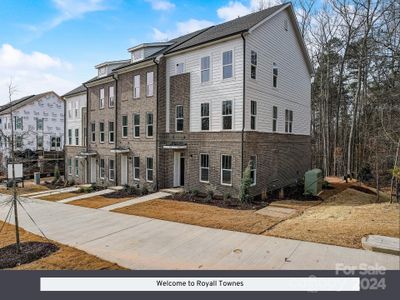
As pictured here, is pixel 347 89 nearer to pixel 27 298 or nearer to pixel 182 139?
pixel 182 139

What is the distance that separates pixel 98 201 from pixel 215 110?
822 centimetres

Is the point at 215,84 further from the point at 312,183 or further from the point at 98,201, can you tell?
the point at 98,201

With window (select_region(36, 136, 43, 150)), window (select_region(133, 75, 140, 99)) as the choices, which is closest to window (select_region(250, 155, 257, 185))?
window (select_region(133, 75, 140, 99))

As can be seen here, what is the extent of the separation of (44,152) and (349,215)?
3342 centimetres

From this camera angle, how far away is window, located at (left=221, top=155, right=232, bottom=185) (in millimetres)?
13273

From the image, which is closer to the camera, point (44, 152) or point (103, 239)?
point (103, 239)

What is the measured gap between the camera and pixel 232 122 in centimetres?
1318

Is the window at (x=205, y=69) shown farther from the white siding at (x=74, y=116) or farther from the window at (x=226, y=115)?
the white siding at (x=74, y=116)

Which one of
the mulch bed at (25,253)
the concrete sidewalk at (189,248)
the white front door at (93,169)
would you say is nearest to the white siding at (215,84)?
the concrete sidewalk at (189,248)

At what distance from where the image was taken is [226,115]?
13453 mm

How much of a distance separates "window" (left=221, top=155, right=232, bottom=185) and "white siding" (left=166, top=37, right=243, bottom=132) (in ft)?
5.12

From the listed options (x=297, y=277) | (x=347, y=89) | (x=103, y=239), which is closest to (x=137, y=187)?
(x=103, y=239)

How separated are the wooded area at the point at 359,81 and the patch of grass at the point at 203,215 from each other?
660 cm

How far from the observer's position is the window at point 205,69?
559 inches
